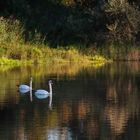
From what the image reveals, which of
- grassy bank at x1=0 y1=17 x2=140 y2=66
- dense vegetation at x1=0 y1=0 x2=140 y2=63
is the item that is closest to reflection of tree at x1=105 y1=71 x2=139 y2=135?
grassy bank at x1=0 y1=17 x2=140 y2=66

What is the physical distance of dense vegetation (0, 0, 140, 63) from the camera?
5469 centimetres

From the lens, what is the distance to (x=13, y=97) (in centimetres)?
2734

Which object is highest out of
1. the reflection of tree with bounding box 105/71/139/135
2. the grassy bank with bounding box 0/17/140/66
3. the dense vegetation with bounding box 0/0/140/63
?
the dense vegetation with bounding box 0/0/140/63

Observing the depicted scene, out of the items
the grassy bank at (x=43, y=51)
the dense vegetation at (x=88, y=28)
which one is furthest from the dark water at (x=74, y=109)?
the dense vegetation at (x=88, y=28)

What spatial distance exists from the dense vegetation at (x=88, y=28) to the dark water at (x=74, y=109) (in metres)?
15.6

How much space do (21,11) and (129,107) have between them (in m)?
40.1

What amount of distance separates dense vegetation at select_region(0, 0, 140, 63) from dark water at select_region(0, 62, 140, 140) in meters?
15.6

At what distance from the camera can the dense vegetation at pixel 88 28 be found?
179 ft

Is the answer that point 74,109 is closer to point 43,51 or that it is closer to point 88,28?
point 43,51

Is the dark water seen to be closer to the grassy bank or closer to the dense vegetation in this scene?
the grassy bank

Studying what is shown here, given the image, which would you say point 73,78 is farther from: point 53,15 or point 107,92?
point 53,15

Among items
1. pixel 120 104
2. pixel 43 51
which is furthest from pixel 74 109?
pixel 43 51

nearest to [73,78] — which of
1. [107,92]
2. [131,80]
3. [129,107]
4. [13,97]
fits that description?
[131,80]

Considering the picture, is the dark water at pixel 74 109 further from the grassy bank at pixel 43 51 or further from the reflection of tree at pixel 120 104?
the grassy bank at pixel 43 51
